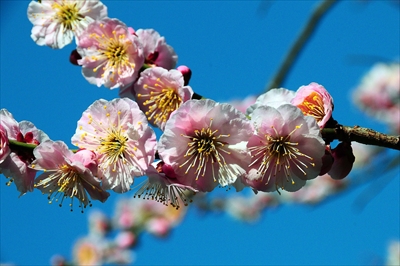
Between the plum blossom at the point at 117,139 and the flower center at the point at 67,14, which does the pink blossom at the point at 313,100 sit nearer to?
the plum blossom at the point at 117,139

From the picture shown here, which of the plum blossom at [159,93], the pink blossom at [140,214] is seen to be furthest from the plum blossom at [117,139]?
the pink blossom at [140,214]

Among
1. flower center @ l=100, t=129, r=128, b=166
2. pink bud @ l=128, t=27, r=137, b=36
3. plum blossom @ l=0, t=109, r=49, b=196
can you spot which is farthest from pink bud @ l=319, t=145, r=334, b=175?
pink bud @ l=128, t=27, r=137, b=36

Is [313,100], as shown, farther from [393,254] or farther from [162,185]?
[393,254]

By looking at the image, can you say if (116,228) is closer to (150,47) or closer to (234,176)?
(150,47)

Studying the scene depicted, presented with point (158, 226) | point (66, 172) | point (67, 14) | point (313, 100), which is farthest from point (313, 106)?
point (158, 226)

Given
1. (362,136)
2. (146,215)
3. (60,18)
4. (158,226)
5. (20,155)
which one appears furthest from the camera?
(158,226)
